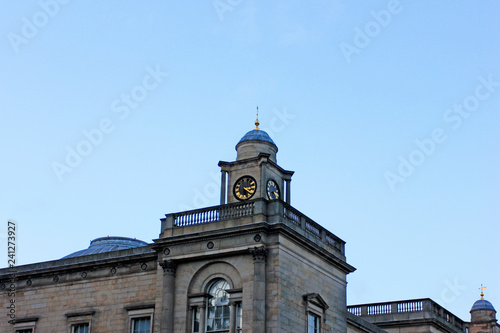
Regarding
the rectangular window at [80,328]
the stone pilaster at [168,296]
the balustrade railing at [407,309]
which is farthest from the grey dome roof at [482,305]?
the rectangular window at [80,328]

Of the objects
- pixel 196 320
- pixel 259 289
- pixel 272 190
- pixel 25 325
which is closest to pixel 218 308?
pixel 196 320

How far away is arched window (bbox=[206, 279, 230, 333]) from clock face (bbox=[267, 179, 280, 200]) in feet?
20.1

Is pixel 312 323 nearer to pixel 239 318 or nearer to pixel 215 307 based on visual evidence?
pixel 239 318

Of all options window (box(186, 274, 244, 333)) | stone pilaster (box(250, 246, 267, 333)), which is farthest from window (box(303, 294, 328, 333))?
window (box(186, 274, 244, 333))

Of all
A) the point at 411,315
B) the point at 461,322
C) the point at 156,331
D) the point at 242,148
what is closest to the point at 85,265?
the point at 156,331

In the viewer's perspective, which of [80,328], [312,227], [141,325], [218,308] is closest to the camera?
[218,308]

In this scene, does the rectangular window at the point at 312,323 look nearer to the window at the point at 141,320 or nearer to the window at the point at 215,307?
the window at the point at 215,307

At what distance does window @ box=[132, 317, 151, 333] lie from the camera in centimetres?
4250

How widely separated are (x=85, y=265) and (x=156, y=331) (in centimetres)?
699

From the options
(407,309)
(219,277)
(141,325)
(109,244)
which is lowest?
(141,325)

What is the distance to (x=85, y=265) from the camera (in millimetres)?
45375

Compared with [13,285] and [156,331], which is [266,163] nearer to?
[156,331]

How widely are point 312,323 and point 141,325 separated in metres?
8.95

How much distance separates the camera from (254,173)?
44469 mm
